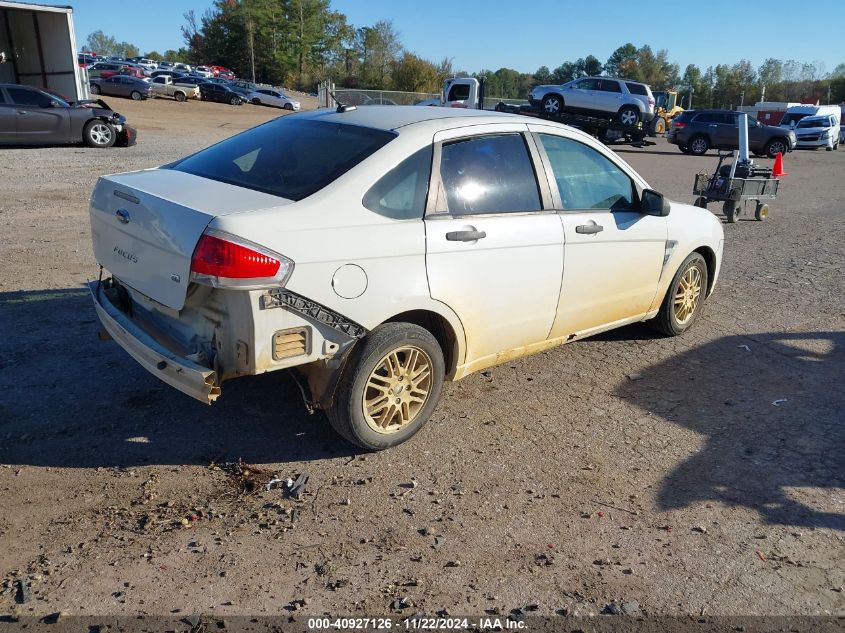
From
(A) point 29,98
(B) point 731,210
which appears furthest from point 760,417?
(A) point 29,98

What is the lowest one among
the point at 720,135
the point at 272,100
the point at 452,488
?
the point at 272,100

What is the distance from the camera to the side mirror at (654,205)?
5.16 m

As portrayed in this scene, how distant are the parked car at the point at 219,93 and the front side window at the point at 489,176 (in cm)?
4854

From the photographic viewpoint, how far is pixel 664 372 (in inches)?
215

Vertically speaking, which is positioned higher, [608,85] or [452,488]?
[608,85]

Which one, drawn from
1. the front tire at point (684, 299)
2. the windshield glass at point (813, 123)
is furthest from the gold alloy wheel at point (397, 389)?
the windshield glass at point (813, 123)

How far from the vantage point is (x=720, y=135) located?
100 feet

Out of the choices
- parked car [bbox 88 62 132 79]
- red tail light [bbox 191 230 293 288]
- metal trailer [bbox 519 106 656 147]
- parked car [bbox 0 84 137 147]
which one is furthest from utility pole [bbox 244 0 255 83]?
red tail light [bbox 191 230 293 288]

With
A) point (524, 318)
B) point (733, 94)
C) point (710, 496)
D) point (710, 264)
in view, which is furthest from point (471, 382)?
point (733, 94)

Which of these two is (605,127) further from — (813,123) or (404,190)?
(404,190)

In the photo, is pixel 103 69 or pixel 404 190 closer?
pixel 404 190

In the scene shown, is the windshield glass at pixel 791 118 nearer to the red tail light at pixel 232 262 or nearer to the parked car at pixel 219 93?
the parked car at pixel 219 93

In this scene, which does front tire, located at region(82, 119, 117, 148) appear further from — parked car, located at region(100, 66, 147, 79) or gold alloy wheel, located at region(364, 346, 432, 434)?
parked car, located at region(100, 66, 147, 79)

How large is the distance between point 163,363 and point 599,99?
2758cm
